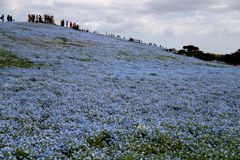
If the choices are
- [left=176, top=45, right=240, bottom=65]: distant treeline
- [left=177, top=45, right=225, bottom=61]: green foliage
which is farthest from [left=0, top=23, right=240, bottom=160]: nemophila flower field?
[left=177, top=45, right=225, bottom=61]: green foliage

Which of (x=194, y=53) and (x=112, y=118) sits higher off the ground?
(x=194, y=53)

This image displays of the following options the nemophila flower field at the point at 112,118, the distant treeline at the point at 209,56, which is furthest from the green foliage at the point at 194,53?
the nemophila flower field at the point at 112,118

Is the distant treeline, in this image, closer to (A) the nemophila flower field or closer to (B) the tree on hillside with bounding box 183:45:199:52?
(B) the tree on hillside with bounding box 183:45:199:52

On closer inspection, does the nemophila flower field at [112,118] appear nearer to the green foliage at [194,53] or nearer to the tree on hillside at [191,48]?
the green foliage at [194,53]

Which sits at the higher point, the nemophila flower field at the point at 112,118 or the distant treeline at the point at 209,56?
the distant treeline at the point at 209,56

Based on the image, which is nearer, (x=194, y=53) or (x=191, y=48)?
(x=194, y=53)

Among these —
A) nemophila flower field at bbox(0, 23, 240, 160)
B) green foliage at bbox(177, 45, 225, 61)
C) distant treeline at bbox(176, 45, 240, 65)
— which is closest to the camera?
nemophila flower field at bbox(0, 23, 240, 160)

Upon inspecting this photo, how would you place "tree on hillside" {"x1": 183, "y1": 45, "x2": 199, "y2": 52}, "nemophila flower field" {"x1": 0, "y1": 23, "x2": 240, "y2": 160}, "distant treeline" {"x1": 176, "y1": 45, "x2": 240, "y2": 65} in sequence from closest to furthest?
"nemophila flower field" {"x1": 0, "y1": 23, "x2": 240, "y2": 160}
"distant treeline" {"x1": 176, "y1": 45, "x2": 240, "y2": 65}
"tree on hillside" {"x1": 183, "y1": 45, "x2": 199, "y2": 52}

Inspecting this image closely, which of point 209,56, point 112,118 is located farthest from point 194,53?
point 112,118

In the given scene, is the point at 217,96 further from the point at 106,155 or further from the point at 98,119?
the point at 106,155

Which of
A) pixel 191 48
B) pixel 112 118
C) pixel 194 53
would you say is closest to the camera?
pixel 112 118

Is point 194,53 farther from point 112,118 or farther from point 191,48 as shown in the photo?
point 112,118

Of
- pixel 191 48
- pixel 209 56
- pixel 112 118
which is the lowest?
pixel 112 118

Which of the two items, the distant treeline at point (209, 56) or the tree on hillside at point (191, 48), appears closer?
the distant treeline at point (209, 56)
